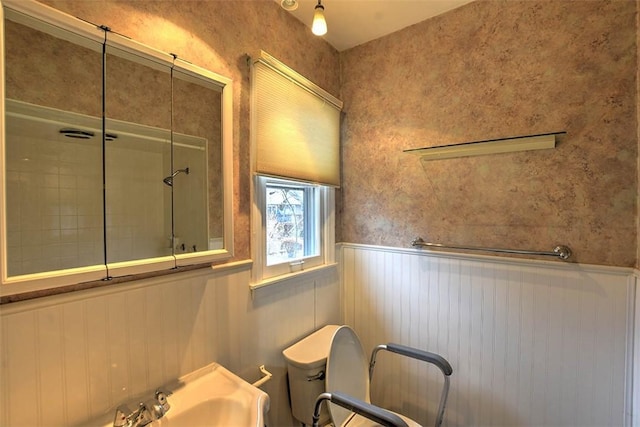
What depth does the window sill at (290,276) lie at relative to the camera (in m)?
1.42

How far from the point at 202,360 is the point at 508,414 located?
1621 millimetres

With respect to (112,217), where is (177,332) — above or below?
below

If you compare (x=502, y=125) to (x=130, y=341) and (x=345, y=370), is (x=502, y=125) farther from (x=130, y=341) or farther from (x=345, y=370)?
(x=130, y=341)

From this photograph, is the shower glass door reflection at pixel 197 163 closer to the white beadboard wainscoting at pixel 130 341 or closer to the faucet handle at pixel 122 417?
the white beadboard wainscoting at pixel 130 341

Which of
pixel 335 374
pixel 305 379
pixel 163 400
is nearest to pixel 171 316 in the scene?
pixel 163 400

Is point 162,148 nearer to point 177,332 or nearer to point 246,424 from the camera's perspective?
point 177,332

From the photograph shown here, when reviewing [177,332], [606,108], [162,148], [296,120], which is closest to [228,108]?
[162,148]

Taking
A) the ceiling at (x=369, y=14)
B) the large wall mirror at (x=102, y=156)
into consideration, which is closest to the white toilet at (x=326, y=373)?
the large wall mirror at (x=102, y=156)

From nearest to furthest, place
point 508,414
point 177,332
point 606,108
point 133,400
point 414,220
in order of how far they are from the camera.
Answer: point 133,400
point 177,332
point 606,108
point 508,414
point 414,220

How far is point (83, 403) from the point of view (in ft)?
2.99

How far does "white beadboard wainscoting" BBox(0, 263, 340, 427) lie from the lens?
804mm

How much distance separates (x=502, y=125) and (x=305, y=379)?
1704mm

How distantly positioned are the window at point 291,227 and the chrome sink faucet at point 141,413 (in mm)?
623

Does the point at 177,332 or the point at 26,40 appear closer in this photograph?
the point at 26,40
